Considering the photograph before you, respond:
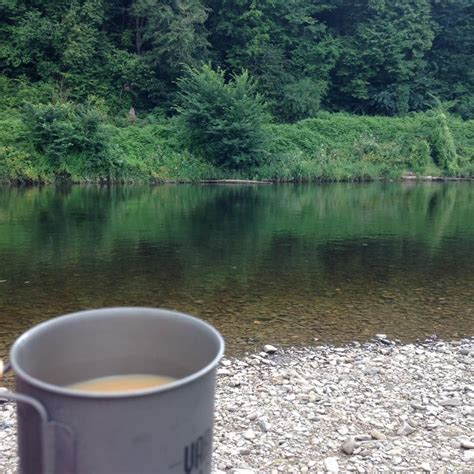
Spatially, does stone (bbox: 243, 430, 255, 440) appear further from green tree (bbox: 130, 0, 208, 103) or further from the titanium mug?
green tree (bbox: 130, 0, 208, 103)

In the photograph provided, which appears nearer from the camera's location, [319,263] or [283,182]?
[319,263]

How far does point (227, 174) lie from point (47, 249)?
2298 cm

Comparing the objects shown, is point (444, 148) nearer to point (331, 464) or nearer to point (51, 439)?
point (331, 464)

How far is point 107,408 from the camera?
6.49ft

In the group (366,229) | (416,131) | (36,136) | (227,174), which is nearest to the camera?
(366,229)

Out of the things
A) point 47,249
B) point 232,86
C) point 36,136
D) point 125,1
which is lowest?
point 47,249

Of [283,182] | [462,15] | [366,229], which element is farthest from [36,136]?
[462,15]

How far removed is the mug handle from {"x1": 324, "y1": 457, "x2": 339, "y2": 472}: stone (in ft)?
7.60

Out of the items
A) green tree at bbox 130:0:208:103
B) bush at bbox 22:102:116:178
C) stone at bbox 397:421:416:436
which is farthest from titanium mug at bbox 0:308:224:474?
green tree at bbox 130:0:208:103

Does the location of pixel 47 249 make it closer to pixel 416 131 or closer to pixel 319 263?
pixel 319 263

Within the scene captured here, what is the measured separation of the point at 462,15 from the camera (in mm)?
49344

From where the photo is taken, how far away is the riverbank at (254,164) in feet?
100

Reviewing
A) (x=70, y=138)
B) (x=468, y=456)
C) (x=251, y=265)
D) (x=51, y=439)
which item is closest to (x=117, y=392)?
(x=51, y=439)

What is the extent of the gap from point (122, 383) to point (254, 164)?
3294 centimetres
